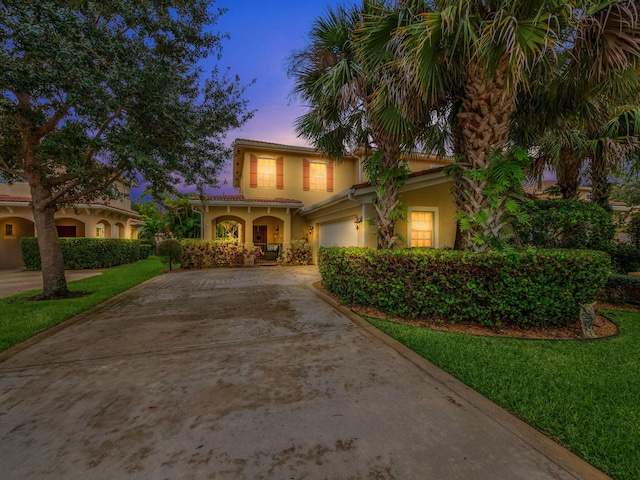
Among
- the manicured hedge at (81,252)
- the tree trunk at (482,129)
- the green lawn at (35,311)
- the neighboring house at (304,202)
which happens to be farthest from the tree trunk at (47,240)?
the tree trunk at (482,129)

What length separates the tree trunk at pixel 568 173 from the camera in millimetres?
7957

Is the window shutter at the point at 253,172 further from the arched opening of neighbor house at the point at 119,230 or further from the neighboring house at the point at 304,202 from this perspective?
the arched opening of neighbor house at the point at 119,230

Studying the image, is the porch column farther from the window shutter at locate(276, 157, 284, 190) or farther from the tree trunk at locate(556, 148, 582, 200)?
the tree trunk at locate(556, 148, 582, 200)

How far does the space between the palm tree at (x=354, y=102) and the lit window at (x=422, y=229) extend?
283 centimetres

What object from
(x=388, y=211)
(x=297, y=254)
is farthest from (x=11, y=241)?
(x=388, y=211)

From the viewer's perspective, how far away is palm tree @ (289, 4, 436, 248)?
5590 mm

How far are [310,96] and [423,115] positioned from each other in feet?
9.38

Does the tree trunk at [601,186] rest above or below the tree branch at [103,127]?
below

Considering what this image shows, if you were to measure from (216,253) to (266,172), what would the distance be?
5.01 metres

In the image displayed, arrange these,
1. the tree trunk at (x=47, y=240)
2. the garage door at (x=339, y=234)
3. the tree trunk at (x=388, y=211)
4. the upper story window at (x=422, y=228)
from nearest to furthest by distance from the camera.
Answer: the tree trunk at (x=388, y=211)
the tree trunk at (x=47, y=240)
the upper story window at (x=422, y=228)
the garage door at (x=339, y=234)

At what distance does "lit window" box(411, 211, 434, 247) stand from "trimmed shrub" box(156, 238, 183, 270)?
33.2 ft

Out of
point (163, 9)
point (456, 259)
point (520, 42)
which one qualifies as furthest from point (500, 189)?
point (163, 9)

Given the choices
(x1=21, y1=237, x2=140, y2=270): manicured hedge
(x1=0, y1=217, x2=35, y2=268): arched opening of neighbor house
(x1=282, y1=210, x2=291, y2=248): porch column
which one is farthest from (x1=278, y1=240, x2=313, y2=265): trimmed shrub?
(x1=0, y1=217, x2=35, y2=268): arched opening of neighbor house

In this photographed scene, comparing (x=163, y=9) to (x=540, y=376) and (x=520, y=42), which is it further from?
(x=540, y=376)
